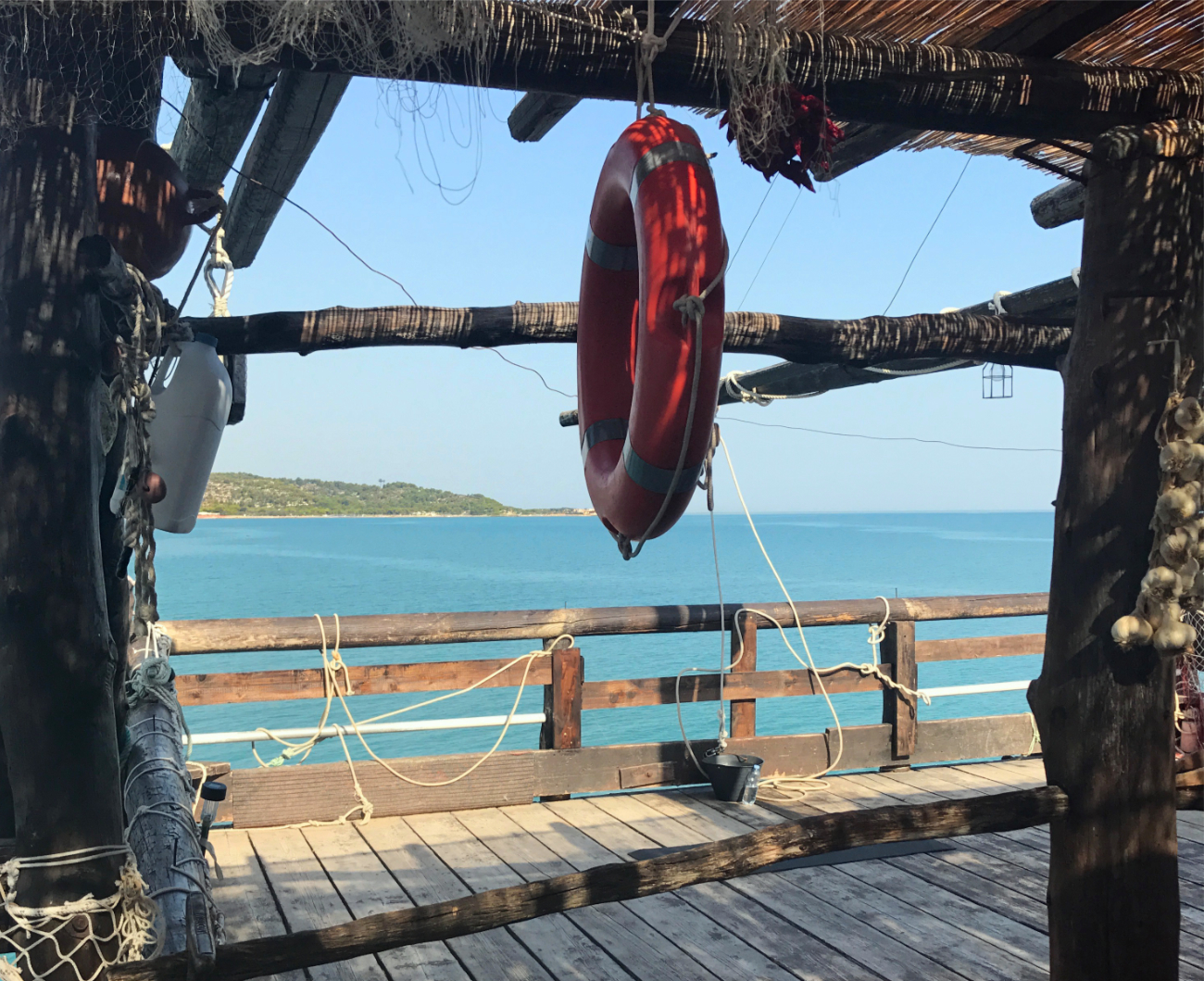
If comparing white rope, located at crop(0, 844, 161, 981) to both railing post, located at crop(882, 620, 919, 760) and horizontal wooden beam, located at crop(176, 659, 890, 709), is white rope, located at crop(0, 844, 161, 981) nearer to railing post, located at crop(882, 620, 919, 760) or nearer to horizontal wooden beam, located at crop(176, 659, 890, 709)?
horizontal wooden beam, located at crop(176, 659, 890, 709)

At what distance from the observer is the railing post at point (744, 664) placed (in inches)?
147

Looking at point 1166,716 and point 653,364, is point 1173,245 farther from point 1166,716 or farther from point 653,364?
point 653,364

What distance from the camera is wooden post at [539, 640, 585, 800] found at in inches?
136

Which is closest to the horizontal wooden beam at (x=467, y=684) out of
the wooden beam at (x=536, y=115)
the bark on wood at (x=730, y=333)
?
the bark on wood at (x=730, y=333)

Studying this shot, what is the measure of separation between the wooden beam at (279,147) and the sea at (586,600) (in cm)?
192

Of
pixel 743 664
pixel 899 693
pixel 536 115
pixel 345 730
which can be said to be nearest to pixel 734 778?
pixel 743 664

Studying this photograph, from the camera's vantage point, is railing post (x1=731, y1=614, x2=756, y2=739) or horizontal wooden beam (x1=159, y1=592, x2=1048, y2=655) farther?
railing post (x1=731, y1=614, x2=756, y2=739)

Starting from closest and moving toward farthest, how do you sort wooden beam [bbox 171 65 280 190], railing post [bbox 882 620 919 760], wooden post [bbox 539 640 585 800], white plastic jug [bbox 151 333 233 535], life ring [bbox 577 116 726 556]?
life ring [bbox 577 116 726 556]
wooden beam [bbox 171 65 280 190]
white plastic jug [bbox 151 333 233 535]
wooden post [bbox 539 640 585 800]
railing post [bbox 882 620 919 760]

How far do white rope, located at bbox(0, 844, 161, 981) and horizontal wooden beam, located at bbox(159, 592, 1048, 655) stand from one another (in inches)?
63.5

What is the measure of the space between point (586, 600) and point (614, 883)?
119 ft

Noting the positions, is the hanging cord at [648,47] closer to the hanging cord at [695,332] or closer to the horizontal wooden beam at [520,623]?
the hanging cord at [695,332]

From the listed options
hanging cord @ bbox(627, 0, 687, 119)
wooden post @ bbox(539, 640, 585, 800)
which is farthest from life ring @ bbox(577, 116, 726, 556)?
wooden post @ bbox(539, 640, 585, 800)

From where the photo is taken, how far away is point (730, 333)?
307cm

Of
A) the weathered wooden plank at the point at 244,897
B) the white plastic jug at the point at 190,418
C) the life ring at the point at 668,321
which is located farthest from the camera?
the white plastic jug at the point at 190,418
